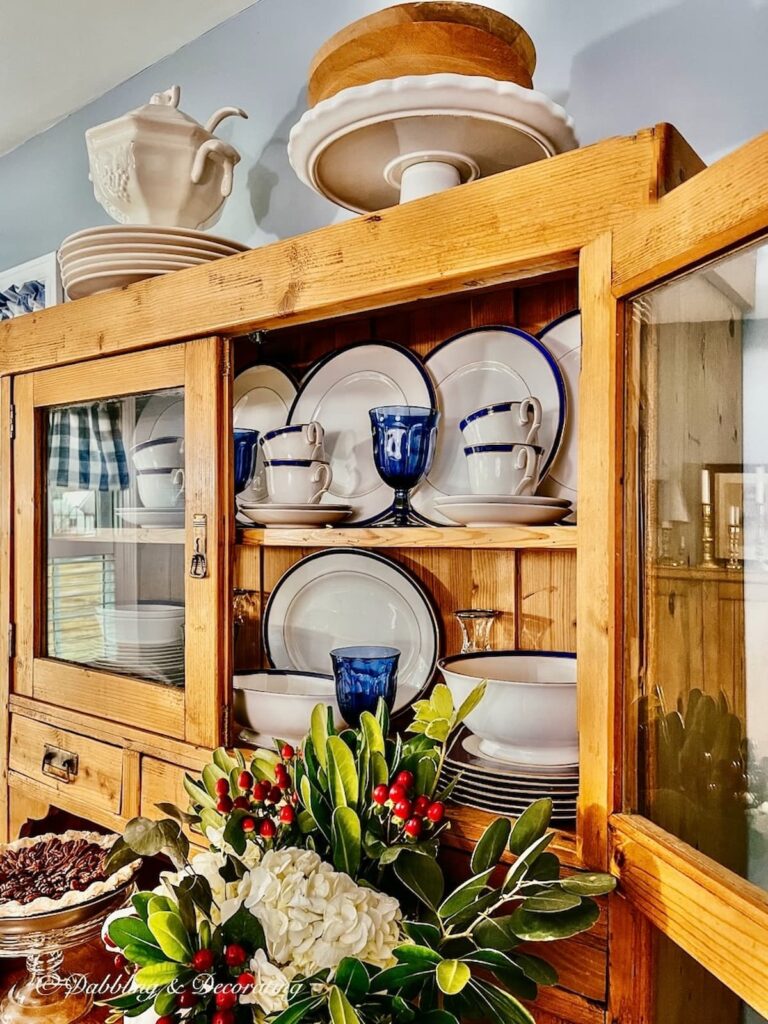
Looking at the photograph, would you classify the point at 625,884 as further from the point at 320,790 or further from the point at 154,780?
the point at 154,780

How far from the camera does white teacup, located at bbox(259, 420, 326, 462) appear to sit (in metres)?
1.24

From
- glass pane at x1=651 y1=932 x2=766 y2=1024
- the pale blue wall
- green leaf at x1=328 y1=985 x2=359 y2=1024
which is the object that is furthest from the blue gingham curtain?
glass pane at x1=651 y1=932 x2=766 y2=1024

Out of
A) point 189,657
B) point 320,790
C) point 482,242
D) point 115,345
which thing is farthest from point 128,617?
point 482,242

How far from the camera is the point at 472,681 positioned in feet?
3.12

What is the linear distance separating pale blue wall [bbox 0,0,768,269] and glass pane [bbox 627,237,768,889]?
1.60ft

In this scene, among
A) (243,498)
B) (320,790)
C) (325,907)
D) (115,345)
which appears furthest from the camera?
(243,498)

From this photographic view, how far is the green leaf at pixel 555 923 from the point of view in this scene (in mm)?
742

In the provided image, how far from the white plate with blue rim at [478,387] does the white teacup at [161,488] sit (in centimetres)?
36

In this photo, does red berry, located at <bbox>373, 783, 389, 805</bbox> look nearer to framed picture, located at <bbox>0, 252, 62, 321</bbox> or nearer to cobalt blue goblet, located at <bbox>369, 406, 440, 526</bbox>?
cobalt blue goblet, located at <bbox>369, 406, 440, 526</bbox>

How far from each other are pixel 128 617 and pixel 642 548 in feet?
2.84

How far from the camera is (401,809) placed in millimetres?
804

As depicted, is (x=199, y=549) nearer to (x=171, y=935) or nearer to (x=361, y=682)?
(x=361, y=682)

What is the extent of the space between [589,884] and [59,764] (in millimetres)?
977

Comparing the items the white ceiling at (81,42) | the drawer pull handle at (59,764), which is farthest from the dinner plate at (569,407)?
the white ceiling at (81,42)
